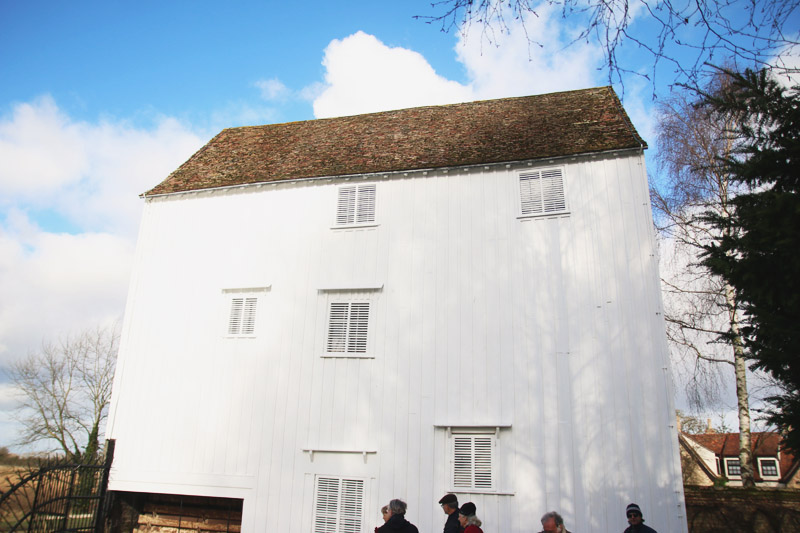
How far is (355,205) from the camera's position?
14461 millimetres

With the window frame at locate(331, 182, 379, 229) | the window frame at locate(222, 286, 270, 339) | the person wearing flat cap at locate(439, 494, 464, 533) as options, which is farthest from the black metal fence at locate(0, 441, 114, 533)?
the window frame at locate(331, 182, 379, 229)

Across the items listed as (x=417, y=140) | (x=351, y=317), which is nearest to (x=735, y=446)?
(x=417, y=140)

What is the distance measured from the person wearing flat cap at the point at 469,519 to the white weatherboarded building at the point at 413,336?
360cm

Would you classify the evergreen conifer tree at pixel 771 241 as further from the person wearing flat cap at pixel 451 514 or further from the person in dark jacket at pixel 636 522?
the person wearing flat cap at pixel 451 514

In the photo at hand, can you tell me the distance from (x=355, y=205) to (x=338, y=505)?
7176 millimetres

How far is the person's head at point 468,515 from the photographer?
7492 millimetres

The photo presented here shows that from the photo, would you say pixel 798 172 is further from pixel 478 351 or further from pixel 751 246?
pixel 478 351

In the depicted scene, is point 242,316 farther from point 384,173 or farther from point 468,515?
point 468,515

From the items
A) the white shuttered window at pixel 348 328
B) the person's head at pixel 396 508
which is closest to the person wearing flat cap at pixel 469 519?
the person's head at pixel 396 508

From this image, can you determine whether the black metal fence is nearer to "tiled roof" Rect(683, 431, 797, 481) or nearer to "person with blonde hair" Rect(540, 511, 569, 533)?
"person with blonde hair" Rect(540, 511, 569, 533)

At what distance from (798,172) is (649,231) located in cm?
472

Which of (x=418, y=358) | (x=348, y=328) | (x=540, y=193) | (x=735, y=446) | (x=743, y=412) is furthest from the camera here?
(x=735, y=446)

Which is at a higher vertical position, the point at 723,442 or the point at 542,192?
the point at 542,192

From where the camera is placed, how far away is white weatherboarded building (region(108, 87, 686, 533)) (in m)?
11.4
